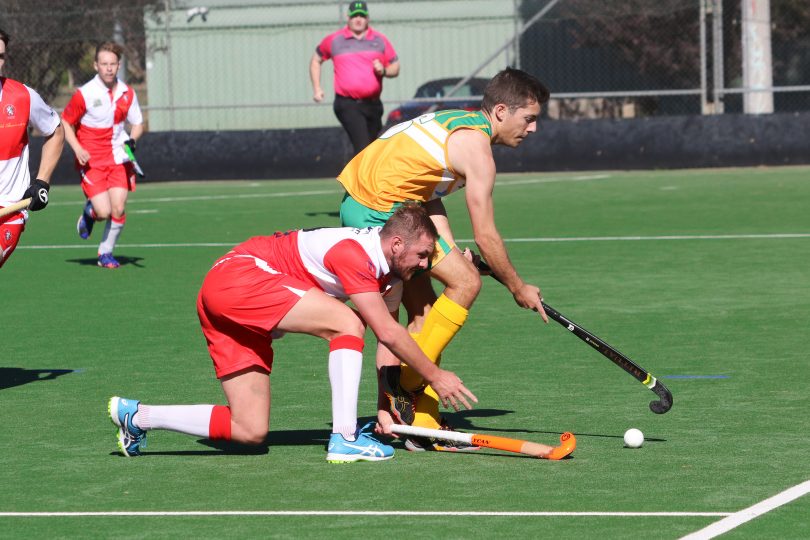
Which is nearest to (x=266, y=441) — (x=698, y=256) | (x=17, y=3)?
(x=698, y=256)

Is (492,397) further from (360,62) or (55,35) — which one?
(55,35)

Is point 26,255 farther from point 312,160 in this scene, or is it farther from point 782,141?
point 782,141

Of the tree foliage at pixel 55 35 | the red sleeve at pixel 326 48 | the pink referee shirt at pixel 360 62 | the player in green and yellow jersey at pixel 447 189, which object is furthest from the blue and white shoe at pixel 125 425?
the tree foliage at pixel 55 35

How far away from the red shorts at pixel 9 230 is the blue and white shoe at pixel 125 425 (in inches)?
81.4

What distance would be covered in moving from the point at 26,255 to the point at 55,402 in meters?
7.39

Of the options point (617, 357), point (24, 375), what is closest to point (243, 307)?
point (617, 357)

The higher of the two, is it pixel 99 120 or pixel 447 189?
pixel 99 120

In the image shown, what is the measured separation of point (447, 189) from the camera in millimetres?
7203

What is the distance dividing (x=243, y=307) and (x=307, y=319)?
266 millimetres

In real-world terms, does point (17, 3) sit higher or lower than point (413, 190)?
higher

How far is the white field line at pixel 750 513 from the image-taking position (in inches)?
208

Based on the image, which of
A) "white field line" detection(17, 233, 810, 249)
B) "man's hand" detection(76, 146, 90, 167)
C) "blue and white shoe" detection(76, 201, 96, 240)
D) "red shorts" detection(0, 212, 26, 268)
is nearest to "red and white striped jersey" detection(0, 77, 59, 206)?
"red shorts" detection(0, 212, 26, 268)

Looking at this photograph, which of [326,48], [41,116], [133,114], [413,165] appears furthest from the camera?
[326,48]

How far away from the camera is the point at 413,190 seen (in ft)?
23.4
